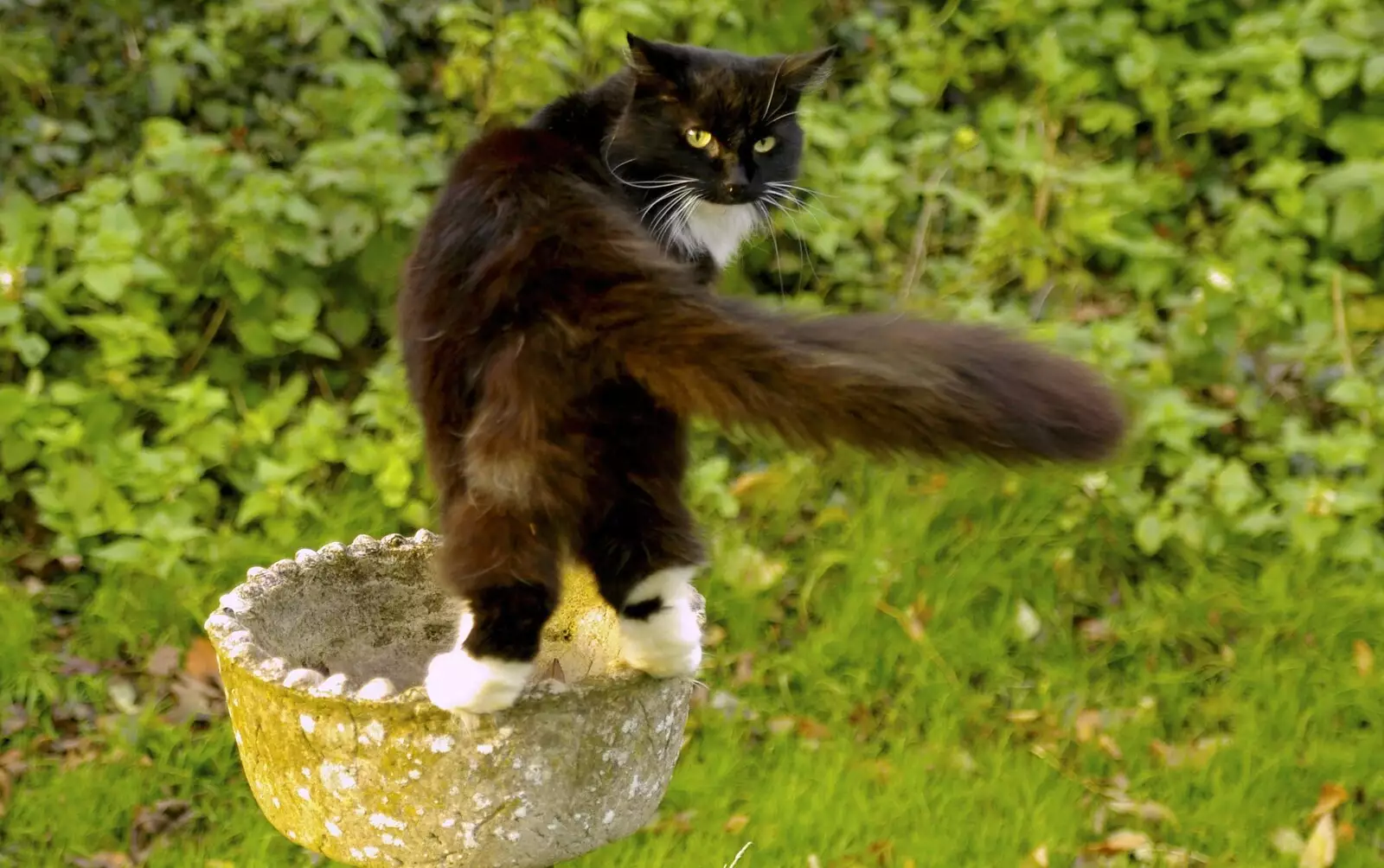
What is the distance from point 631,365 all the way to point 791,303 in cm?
140

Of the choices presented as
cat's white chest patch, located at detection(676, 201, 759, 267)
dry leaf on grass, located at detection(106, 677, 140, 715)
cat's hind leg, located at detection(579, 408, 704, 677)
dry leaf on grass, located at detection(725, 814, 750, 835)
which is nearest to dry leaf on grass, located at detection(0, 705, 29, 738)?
dry leaf on grass, located at detection(106, 677, 140, 715)

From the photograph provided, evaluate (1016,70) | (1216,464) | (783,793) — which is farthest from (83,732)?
(1016,70)

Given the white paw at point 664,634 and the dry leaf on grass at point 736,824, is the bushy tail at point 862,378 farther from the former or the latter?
the dry leaf on grass at point 736,824

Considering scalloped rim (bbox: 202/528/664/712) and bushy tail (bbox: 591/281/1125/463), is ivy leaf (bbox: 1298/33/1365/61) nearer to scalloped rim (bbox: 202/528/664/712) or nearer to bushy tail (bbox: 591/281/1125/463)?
scalloped rim (bbox: 202/528/664/712)

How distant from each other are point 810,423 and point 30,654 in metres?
2.42

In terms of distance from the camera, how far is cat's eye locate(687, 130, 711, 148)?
1772mm

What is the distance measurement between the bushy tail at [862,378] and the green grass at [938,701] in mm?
1389

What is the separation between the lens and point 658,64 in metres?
1.76

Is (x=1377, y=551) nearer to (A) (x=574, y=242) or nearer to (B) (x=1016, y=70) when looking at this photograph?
(B) (x=1016, y=70)

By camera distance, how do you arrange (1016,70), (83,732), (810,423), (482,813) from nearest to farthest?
(810,423), (482,813), (83,732), (1016,70)

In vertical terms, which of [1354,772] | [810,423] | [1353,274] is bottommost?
[1354,772]

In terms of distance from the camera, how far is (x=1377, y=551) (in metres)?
3.37

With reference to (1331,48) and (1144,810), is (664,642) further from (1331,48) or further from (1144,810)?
(1331,48)

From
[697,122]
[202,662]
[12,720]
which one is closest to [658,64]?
[697,122]
